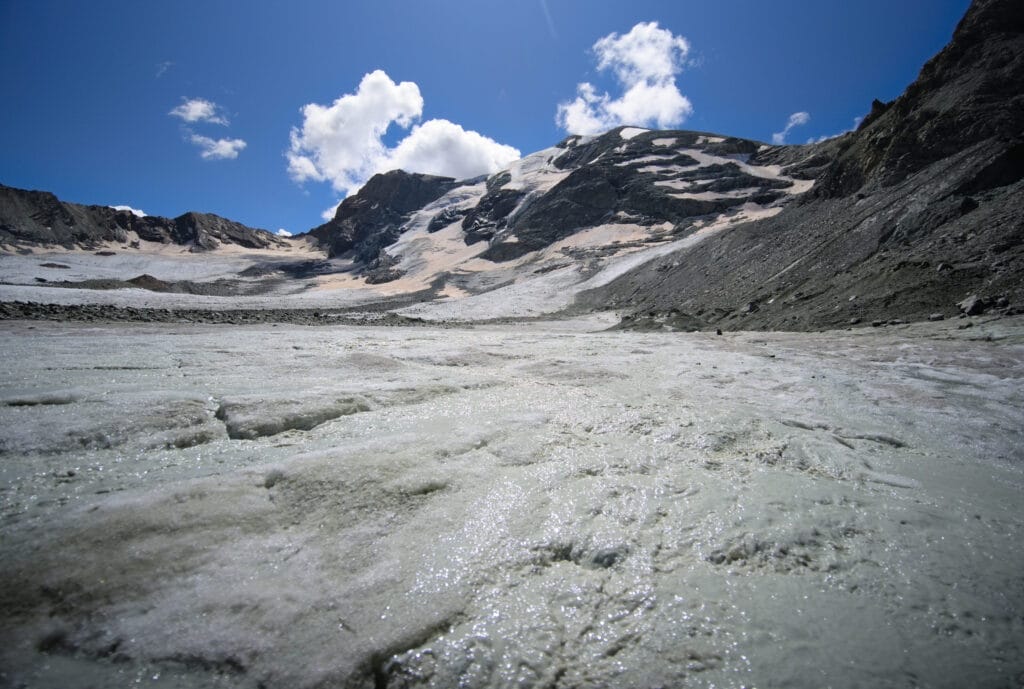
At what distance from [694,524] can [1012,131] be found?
27.8m

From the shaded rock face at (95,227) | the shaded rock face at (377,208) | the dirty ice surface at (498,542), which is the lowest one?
the dirty ice surface at (498,542)

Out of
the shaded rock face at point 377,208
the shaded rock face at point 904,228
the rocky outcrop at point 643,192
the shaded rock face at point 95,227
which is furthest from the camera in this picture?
the shaded rock face at point 377,208

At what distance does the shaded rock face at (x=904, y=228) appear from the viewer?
12289mm

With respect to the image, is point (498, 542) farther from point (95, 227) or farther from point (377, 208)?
point (95, 227)

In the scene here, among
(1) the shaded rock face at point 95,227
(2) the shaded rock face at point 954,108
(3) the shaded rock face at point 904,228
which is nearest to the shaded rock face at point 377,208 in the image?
(1) the shaded rock face at point 95,227

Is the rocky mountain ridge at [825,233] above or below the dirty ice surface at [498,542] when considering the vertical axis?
above

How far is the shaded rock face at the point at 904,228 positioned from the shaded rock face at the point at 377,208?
9642 cm

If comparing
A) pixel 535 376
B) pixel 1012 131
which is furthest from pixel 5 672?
pixel 1012 131

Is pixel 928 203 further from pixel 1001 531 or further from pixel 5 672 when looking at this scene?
pixel 5 672

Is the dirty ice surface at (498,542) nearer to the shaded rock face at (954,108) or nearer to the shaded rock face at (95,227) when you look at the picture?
the shaded rock face at (954,108)

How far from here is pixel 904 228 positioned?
16578 mm

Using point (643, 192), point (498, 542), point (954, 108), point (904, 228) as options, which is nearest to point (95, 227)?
point (643, 192)

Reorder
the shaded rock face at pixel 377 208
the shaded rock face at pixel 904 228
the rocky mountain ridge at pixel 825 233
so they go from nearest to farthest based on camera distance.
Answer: the shaded rock face at pixel 904 228 → the rocky mountain ridge at pixel 825 233 → the shaded rock face at pixel 377 208

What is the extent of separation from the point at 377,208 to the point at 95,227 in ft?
202
